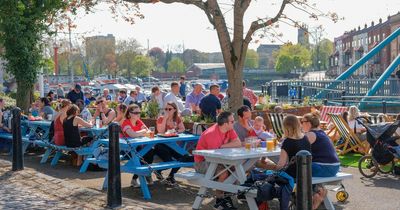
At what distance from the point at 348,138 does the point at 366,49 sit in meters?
91.8

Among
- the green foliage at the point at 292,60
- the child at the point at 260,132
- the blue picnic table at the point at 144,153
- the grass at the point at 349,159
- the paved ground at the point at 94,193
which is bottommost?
the paved ground at the point at 94,193

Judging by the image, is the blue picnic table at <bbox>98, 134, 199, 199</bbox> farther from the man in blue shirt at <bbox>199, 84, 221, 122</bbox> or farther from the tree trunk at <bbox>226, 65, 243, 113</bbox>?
the man in blue shirt at <bbox>199, 84, 221, 122</bbox>

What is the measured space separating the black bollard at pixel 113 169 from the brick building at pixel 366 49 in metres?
63.7

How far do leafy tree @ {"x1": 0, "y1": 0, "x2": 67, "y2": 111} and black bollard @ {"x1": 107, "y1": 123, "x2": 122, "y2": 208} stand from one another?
10613mm

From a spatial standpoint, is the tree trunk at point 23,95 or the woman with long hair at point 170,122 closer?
the woman with long hair at point 170,122

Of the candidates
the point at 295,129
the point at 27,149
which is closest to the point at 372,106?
the point at 27,149

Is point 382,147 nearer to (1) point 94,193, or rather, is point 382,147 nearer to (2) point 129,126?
(2) point 129,126

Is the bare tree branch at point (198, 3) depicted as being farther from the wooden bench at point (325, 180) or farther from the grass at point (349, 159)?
the wooden bench at point (325, 180)

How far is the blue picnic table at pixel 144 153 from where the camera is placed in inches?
364

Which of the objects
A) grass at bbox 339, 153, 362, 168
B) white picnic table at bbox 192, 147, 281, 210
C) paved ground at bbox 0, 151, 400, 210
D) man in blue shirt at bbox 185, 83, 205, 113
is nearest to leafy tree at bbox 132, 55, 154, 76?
man in blue shirt at bbox 185, 83, 205, 113

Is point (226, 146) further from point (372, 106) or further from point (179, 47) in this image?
point (179, 47)

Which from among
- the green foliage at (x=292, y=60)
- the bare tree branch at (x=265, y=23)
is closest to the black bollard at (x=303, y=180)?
the bare tree branch at (x=265, y=23)

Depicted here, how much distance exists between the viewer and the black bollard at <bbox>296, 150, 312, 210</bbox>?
232 inches

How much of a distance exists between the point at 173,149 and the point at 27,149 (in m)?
6.53
